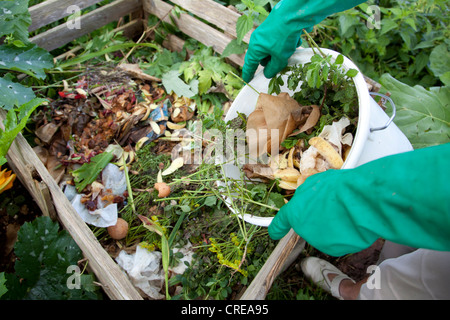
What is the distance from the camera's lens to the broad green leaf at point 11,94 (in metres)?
1.73

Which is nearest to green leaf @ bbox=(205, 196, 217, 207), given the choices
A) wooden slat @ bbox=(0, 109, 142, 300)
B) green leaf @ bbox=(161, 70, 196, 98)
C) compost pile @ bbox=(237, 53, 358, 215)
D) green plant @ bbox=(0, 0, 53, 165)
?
compost pile @ bbox=(237, 53, 358, 215)

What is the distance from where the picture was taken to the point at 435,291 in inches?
48.3

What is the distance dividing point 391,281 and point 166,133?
1.58m

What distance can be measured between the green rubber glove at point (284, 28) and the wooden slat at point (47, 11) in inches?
53.5

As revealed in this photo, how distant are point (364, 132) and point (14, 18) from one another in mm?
2010

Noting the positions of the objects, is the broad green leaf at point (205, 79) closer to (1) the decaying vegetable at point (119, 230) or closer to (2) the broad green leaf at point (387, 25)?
(1) the decaying vegetable at point (119, 230)

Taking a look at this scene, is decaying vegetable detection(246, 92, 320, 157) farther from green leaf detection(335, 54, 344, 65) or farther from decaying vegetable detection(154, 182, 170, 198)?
decaying vegetable detection(154, 182, 170, 198)

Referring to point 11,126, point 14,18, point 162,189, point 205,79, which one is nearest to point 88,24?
point 14,18

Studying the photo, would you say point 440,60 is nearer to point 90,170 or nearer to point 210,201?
point 210,201

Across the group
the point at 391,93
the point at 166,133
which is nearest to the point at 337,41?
the point at 391,93

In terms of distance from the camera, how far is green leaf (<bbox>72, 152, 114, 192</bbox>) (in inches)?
75.6

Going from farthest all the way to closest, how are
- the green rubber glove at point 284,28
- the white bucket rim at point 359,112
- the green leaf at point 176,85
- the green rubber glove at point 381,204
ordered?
the green leaf at point 176,85 → the green rubber glove at point 284,28 → the white bucket rim at point 359,112 → the green rubber glove at point 381,204

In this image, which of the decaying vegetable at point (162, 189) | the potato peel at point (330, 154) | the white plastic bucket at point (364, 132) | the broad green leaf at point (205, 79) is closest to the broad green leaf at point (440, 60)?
the white plastic bucket at point (364, 132)

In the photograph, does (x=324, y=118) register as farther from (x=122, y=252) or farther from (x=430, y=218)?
(x=122, y=252)
